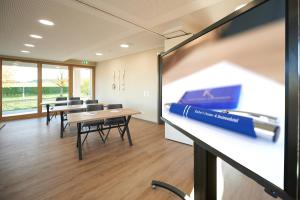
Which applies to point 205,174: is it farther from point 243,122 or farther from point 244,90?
point 244,90

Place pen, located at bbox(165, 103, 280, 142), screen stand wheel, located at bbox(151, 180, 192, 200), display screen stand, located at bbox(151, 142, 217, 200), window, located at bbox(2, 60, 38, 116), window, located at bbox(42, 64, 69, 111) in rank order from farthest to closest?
window, located at bbox(42, 64, 69, 111) → window, located at bbox(2, 60, 38, 116) → screen stand wheel, located at bbox(151, 180, 192, 200) → display screen stand, located at bbox(151, 142, 217, 200) → pen, located at bbox(165, 103, 280, 142)

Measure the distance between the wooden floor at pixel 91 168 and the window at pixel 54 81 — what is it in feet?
11.7

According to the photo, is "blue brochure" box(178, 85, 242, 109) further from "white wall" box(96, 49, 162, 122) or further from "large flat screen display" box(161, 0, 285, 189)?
"white wall" box(96, 49, 162, 122)

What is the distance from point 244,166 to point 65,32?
13.2ft

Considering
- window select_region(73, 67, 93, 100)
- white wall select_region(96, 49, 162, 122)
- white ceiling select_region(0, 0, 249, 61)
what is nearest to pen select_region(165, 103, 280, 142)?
white ceiling select_region(0, 0, 249, 61)

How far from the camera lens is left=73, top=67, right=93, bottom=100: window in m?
7.84

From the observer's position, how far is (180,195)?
5.86 feet

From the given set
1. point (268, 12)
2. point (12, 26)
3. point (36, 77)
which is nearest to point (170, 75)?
point (268, 12)

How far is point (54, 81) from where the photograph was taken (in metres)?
A: 7.29

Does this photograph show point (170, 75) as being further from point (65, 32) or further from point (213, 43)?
point (65, 32)

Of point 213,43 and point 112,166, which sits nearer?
point 213,43

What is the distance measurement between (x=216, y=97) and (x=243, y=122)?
0.26 meters

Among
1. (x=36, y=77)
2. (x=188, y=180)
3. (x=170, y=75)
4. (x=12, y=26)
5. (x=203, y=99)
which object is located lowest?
(x=188, y=180)

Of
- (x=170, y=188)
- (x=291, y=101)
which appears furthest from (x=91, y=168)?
(x=291, y=101)
